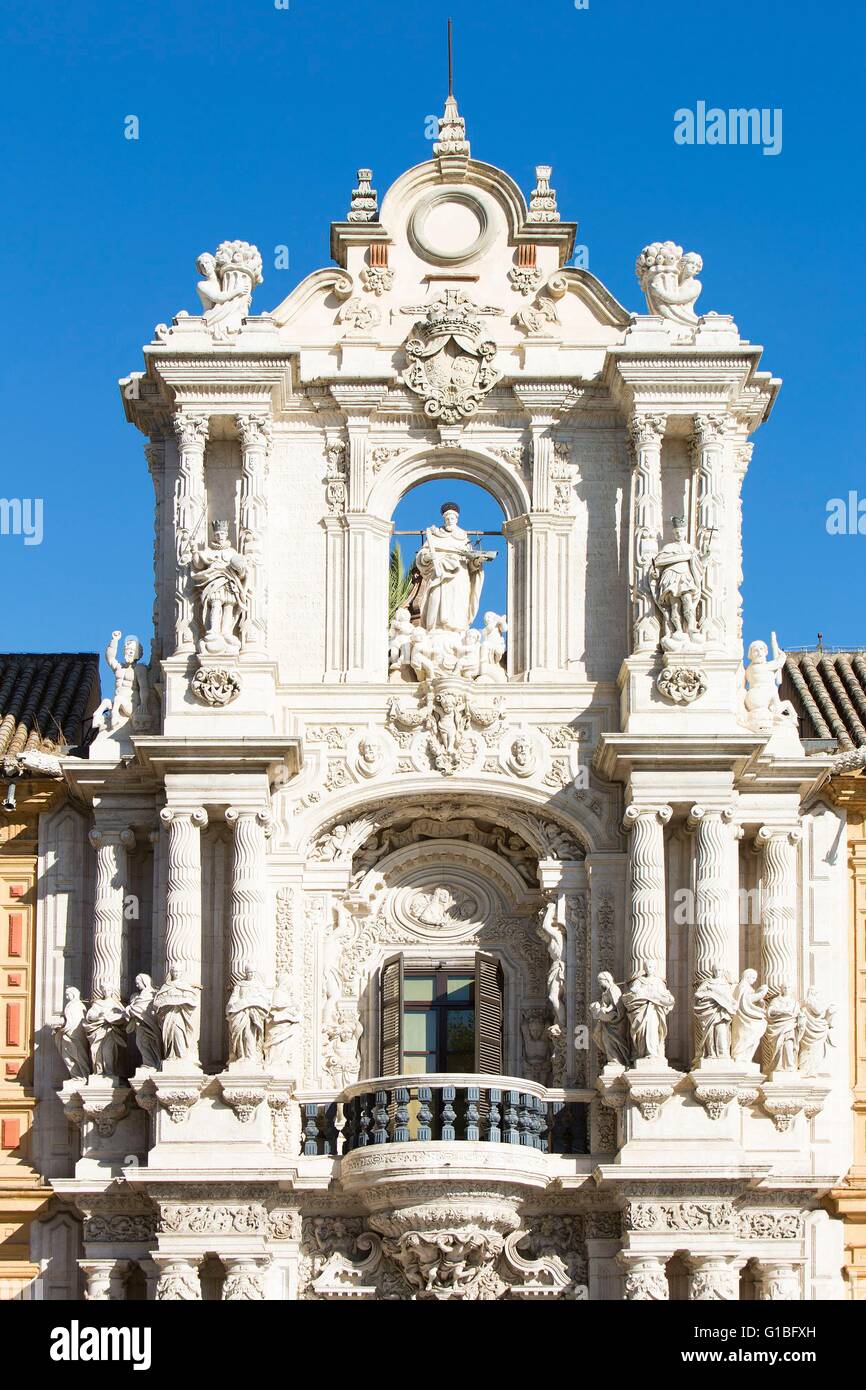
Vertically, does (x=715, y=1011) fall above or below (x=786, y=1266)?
above

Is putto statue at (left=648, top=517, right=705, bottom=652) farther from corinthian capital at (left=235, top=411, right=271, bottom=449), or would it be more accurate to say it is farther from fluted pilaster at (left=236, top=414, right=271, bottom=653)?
corinthian capital at (left=235, top=411, right=271, bottom=449)

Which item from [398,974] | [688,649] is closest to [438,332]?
[688,649]

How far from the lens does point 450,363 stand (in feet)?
137

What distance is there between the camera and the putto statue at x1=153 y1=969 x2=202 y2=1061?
38.9 m

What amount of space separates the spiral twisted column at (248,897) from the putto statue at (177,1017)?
0.57m

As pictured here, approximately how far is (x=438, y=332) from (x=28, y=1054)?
961 centimetres

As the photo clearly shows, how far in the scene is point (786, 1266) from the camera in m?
39.0

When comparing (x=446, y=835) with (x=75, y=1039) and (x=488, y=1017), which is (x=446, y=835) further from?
(x=75, y=1039)

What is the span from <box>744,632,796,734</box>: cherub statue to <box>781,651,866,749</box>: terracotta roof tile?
46.8 inches

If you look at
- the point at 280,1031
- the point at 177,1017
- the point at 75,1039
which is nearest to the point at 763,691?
the point at 280,1031

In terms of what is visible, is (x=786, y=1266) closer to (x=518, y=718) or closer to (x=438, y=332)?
(x=518, y=718)

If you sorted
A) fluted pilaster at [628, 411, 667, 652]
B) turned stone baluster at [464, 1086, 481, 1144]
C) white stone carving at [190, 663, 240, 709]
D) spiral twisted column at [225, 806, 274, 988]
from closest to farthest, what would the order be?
1. turned stone baluster at [464, 1086, 481, 1144]
2. spiral twisted column at [225, 806, 274, 988]
3. white stone carving at [190, 663, 240, 709]
4. fluted pilaster at [628, 411, 667, 652]

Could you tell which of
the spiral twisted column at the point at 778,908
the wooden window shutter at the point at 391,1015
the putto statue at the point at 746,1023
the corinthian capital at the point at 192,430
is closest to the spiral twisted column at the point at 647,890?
the putto statue at the point at 746,1023

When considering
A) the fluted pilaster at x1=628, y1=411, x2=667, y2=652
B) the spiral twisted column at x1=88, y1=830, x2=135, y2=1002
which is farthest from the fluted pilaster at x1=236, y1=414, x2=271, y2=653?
the fluted pilaster at x1=628, y1=411, x2=667, y2=652
